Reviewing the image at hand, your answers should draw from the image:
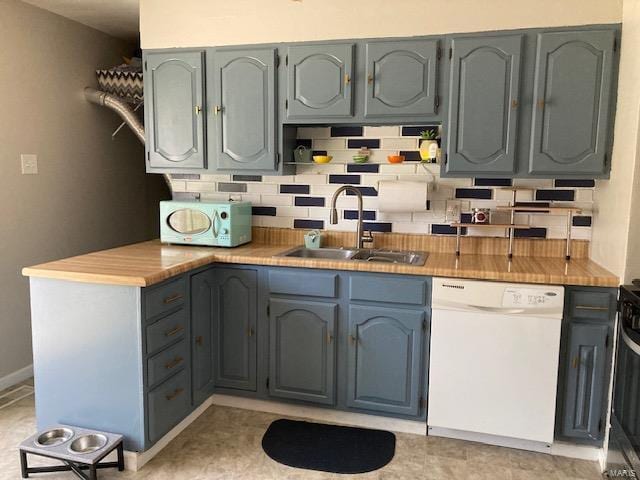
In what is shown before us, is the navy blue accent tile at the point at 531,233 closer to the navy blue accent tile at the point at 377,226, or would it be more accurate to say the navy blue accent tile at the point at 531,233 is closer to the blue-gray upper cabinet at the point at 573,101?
the blue-gray upper cabinet at the point at 573,101

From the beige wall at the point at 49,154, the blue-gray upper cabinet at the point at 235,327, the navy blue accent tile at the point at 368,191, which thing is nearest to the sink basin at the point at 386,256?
the navy blue accent tile at the point at 368,191

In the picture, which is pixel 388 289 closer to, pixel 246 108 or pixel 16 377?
pixel 246 108

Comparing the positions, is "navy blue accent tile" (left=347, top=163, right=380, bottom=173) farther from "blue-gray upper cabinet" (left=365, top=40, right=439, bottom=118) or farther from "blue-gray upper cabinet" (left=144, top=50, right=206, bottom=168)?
"blue-gray upper cabinet" (left=144, top=50, right=206, bottom=168)

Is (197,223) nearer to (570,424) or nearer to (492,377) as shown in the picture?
(492,377)

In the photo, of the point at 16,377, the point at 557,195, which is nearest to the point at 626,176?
the point at 557,195

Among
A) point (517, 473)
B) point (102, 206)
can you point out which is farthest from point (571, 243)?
point (102, 206)

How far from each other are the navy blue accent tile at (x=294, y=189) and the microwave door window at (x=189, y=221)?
0.54 meters

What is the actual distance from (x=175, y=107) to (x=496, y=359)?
2.28 m

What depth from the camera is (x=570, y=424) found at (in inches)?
96.0

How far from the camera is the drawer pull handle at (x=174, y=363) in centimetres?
248

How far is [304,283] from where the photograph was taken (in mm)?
2693

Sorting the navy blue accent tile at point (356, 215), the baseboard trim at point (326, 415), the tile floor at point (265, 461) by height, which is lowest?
the tile floor at point (265, 461)

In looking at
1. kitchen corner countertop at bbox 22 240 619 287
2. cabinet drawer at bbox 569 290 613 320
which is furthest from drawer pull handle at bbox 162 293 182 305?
cabinet drawer at bbox 569 290 613 320

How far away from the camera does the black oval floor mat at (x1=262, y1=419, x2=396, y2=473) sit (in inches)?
94.7
